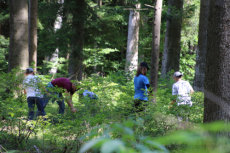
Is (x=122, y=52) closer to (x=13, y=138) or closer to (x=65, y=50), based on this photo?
(x=65, y=50)

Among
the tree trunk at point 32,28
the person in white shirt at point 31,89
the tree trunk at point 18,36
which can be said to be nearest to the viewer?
the person in white shirt at point 31,89

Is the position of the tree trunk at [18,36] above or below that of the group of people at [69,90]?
above

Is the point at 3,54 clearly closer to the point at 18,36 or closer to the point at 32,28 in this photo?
the point at 32,28

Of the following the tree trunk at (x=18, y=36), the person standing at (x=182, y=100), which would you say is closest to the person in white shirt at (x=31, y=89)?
the tree trunk at (x=18, y=36)

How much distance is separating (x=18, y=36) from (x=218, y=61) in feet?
23.4

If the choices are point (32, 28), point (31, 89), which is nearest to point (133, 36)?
point (32, 28)

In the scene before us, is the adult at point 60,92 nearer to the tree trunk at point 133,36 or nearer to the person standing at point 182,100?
the person standing at point 182,100

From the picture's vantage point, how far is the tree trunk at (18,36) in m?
9.17

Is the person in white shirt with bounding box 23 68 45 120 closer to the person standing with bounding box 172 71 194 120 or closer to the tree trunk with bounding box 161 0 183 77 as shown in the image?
the person standing with bounding box 172 71 194 120

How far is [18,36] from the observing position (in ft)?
30.5

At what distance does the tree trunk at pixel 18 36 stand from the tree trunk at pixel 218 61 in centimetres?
663

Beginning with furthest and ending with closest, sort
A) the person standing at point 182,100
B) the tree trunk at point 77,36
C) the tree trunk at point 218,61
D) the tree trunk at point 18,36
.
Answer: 1. the tree trunk at point 77,36
2. the tree trunk at point 18,36
3. the person standing at point 182,100
4. the tree trunk at point 218,61

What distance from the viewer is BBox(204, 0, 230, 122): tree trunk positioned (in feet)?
12.6

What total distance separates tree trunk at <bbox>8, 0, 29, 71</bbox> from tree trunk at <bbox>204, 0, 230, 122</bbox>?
663cm
